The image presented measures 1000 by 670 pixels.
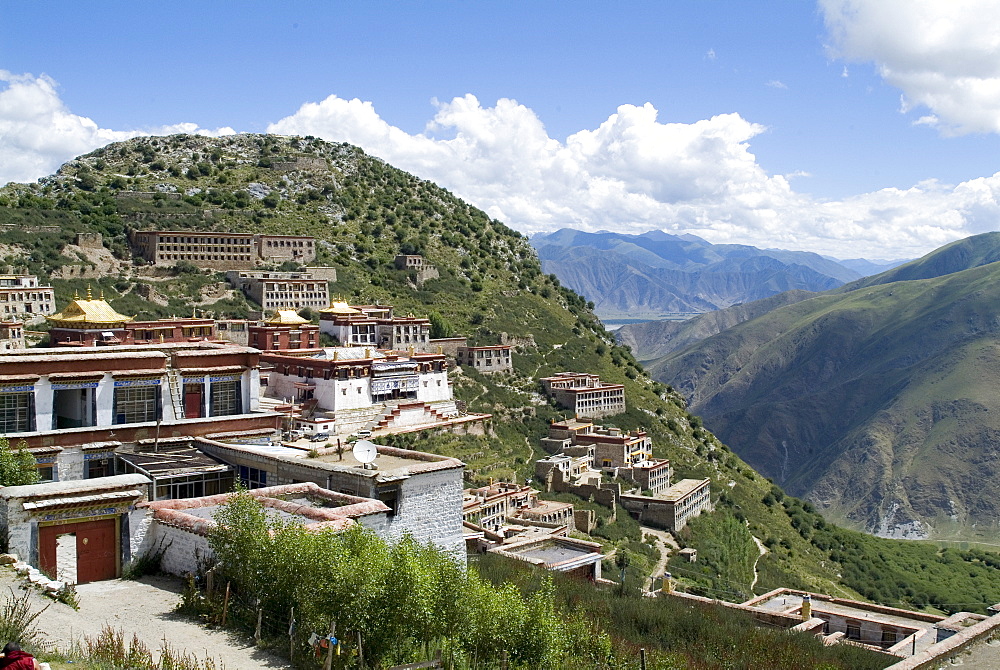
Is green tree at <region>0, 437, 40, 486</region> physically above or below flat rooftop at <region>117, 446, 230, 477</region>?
above

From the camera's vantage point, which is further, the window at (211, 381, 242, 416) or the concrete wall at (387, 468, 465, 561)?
the window at (211, 381, 242, 416)

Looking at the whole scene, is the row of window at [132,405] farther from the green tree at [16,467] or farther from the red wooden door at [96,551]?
the red wooden door at [96,551]

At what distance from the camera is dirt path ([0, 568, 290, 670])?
10.2 metres

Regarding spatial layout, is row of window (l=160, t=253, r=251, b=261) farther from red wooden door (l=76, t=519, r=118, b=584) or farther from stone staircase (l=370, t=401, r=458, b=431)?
red wooden door (l=76, t=519, r=118, b=584)

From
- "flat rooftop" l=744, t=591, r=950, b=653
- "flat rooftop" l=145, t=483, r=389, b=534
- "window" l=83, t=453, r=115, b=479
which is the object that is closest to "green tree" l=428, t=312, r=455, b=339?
"flat rooftop" l=744, t=591, r=950, b=653

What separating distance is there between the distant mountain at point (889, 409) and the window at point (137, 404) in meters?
93.2

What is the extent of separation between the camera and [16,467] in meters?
14.7

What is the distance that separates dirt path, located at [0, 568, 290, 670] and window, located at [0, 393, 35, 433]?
6103mm

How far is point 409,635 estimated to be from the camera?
10422mm

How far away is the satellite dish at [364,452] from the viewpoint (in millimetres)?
15445

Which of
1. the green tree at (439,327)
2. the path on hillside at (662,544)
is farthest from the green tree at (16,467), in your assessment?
the green tree at (439,327)

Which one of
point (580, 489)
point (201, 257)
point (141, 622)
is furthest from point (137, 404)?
point (201, 257)

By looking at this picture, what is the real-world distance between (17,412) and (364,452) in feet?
22.1

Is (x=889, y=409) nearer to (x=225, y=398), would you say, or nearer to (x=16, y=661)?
(x=225, y=398)
